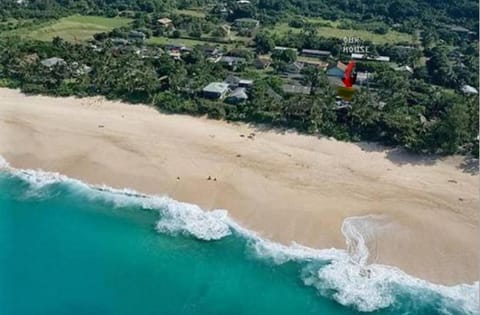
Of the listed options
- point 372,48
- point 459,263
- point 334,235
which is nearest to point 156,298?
point 334,235

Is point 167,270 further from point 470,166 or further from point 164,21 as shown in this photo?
point 164,21

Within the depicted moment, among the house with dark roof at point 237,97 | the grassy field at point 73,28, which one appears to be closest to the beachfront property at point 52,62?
the grassy field at point 73,28

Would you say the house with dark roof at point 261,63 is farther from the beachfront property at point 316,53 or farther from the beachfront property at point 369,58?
the beachfront property at point 369,58

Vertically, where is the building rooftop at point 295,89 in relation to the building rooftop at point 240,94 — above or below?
above

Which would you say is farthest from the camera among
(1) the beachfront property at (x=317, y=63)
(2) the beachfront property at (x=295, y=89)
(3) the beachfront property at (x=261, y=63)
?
(3) the beachfront property at (x=261, y=63)

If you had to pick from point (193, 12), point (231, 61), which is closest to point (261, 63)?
point (231, 61)

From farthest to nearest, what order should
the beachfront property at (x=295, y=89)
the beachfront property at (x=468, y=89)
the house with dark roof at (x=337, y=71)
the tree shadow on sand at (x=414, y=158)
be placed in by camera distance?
the house with dark roof at (x=337, y=71) < the beachfront property at (x=468, y=89) < the beachfront property at (x=295, y=89) < the tree shadow on sand at (x=414, y=158)

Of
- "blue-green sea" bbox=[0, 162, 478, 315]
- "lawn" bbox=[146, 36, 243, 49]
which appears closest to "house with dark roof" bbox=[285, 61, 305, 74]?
"lawn" bbox=[146, 36, 243, 49]

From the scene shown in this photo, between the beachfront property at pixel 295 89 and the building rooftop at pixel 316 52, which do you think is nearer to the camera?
→ the beachfront property at pixel 295 89
